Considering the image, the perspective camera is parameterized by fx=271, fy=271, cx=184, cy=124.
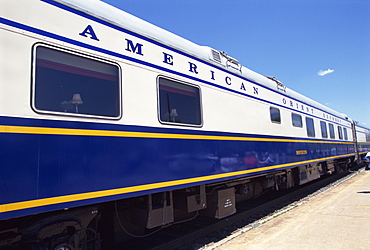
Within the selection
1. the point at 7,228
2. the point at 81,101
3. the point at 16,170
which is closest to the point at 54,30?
the point at 81,101

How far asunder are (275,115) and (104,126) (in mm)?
5074

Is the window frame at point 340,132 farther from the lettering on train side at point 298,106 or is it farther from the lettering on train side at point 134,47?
the lettering on train side at point 134,47

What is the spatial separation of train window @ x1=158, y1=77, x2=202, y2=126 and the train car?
0.02 m

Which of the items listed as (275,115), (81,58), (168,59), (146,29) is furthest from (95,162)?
(275,115)

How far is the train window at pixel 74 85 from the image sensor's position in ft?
8.87

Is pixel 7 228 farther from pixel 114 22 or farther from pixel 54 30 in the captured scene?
pixel 114 22

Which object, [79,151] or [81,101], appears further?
[81,101]

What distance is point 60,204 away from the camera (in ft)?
8.59

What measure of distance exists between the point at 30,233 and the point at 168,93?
242 centimetres

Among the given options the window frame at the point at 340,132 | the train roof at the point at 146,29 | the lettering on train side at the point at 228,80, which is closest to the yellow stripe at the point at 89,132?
the lettering on train side at the point at 228,80

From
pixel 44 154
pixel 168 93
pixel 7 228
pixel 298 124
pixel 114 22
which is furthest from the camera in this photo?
pixel 298 124

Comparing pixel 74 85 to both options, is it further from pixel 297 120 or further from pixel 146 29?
pixel 297 120

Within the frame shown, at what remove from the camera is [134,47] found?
3613mm

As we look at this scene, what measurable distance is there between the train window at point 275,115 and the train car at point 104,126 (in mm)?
1494
